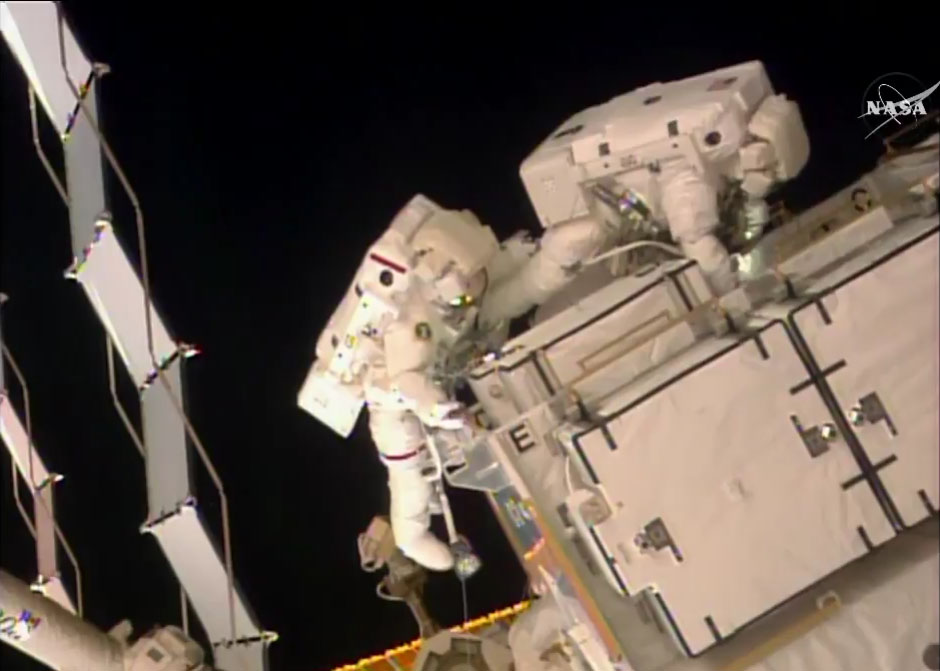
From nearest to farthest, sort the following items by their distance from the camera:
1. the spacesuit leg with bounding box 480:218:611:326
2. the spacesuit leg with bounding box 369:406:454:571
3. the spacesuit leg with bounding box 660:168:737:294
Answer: the spacesuit leg with bounding box 660:168:737:294 < the spacesuit leg with bounding box 480:218:611:326 < the spacesuit leg with bounding box 369:406:454:571

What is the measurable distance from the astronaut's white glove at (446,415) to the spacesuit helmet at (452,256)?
252mm

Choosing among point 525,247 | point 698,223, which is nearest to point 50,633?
point 525,247

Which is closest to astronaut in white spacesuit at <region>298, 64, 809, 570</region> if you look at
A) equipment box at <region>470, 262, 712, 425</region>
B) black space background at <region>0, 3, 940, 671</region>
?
equipment box at <region>470, 262, 712, 425</region>

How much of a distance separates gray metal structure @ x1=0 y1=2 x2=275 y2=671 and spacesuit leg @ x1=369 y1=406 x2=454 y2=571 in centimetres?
52

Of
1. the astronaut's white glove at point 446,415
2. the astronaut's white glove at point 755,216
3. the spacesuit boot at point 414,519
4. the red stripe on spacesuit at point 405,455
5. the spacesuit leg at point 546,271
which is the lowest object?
the spacesuit boot at point 414,519

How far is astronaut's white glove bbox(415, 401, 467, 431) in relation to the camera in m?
2.66

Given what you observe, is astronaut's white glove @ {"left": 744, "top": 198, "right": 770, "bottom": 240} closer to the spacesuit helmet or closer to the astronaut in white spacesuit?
the astronaut in white spacesuit

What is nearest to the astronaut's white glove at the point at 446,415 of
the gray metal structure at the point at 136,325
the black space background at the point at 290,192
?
the gray metal structure at the point at 136,325

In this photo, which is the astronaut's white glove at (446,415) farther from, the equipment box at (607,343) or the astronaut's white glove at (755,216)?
the astronaut's white glove at (755,216)

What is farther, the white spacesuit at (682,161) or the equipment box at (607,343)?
the white spacesuit at (682,161)

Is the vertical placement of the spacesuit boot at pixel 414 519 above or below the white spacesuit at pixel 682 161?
below

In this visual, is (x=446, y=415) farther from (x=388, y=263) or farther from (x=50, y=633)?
(x=50, y=633)

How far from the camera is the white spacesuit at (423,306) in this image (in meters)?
2.68

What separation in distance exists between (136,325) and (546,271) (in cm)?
145
